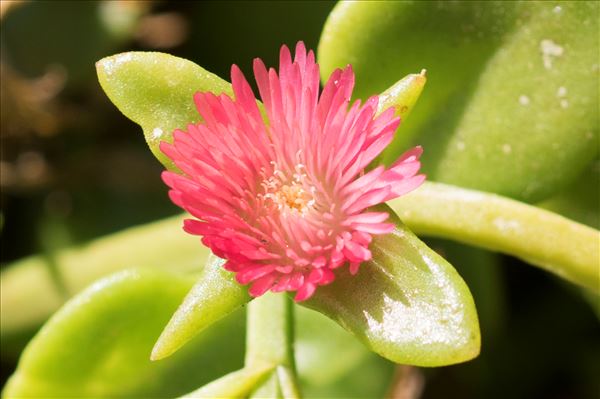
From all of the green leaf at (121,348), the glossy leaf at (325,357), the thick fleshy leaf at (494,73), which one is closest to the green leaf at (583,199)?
the thick fleshy leaf at (494,73)

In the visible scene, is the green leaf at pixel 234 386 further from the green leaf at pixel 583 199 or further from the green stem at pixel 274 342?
the green leaf at pixel 583 199

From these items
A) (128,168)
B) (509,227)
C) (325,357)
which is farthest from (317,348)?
(128,168)

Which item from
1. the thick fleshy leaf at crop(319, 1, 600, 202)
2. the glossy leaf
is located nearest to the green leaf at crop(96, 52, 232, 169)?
the thick fleshy leaf at crop(319, 1, 600, 202)

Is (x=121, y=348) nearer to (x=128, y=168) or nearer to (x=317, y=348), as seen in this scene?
(x=317, y=348)

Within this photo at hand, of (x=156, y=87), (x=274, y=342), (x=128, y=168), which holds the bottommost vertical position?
(x=274, y=342)

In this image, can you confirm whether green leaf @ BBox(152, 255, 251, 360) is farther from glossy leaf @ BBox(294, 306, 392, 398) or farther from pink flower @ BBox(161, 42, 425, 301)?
glossy leaf @ BBox(294, 306, 392, 398)

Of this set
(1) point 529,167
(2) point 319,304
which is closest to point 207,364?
(2) point 319,304
